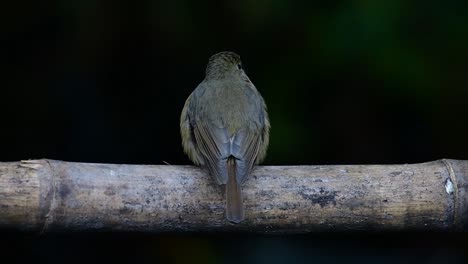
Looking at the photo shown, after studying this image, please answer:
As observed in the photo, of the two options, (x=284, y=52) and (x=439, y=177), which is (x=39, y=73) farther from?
(x=439, y=177)

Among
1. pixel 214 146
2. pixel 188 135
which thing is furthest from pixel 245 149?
pixel 188 135

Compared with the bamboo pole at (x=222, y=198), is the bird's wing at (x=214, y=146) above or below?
above

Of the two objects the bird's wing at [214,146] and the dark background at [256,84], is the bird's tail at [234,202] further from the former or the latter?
the dark background at [256,84]

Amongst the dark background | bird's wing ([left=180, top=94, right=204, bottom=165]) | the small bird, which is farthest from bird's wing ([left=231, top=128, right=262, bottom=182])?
the dark background

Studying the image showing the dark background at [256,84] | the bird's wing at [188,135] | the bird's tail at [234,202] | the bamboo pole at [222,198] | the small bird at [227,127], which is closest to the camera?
the bamboo pole at [222,198]

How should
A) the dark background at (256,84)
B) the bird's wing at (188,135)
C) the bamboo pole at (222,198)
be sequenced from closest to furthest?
the bamboo pole at (222,198) → the bird's wing at (188,135) → the dark background at (256,84)

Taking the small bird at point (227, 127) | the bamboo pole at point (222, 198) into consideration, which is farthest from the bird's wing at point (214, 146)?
the bamboo pole at point (222, 198)
